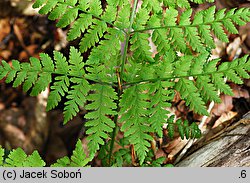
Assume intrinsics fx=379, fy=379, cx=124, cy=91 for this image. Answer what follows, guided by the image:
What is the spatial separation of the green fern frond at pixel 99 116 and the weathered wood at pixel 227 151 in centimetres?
93

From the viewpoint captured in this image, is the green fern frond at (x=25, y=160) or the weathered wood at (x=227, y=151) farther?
the weathered wood at (x=227, y=151)

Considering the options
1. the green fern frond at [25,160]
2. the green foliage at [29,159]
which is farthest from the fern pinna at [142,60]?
the green fern frond at [25,160]

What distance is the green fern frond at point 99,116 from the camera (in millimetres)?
2284

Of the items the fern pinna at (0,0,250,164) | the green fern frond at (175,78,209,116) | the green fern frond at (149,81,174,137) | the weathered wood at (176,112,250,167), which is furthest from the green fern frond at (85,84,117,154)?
the weathered wood at (176,112,250,167)

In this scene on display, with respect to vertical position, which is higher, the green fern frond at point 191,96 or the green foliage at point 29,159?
the green fern frond at point 191,96

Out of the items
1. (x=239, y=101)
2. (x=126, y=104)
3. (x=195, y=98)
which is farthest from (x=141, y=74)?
(x=239, y=101)

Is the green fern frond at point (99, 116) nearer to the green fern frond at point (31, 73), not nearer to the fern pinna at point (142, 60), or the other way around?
the fern pinna at point (142, 60)

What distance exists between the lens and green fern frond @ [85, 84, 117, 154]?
2.28 metres

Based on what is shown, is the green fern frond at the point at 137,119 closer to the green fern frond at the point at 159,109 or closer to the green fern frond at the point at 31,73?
the green fern frond at the point at 159,109

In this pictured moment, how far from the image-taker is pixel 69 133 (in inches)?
157

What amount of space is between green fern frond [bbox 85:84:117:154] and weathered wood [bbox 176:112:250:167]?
928 mm

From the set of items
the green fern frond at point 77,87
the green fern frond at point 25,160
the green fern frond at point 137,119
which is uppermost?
the green fern frond at point 77,87

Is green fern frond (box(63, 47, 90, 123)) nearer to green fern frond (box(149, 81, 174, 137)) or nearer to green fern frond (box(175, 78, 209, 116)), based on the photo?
green fern frond (box(149, 81, 174, 137))
